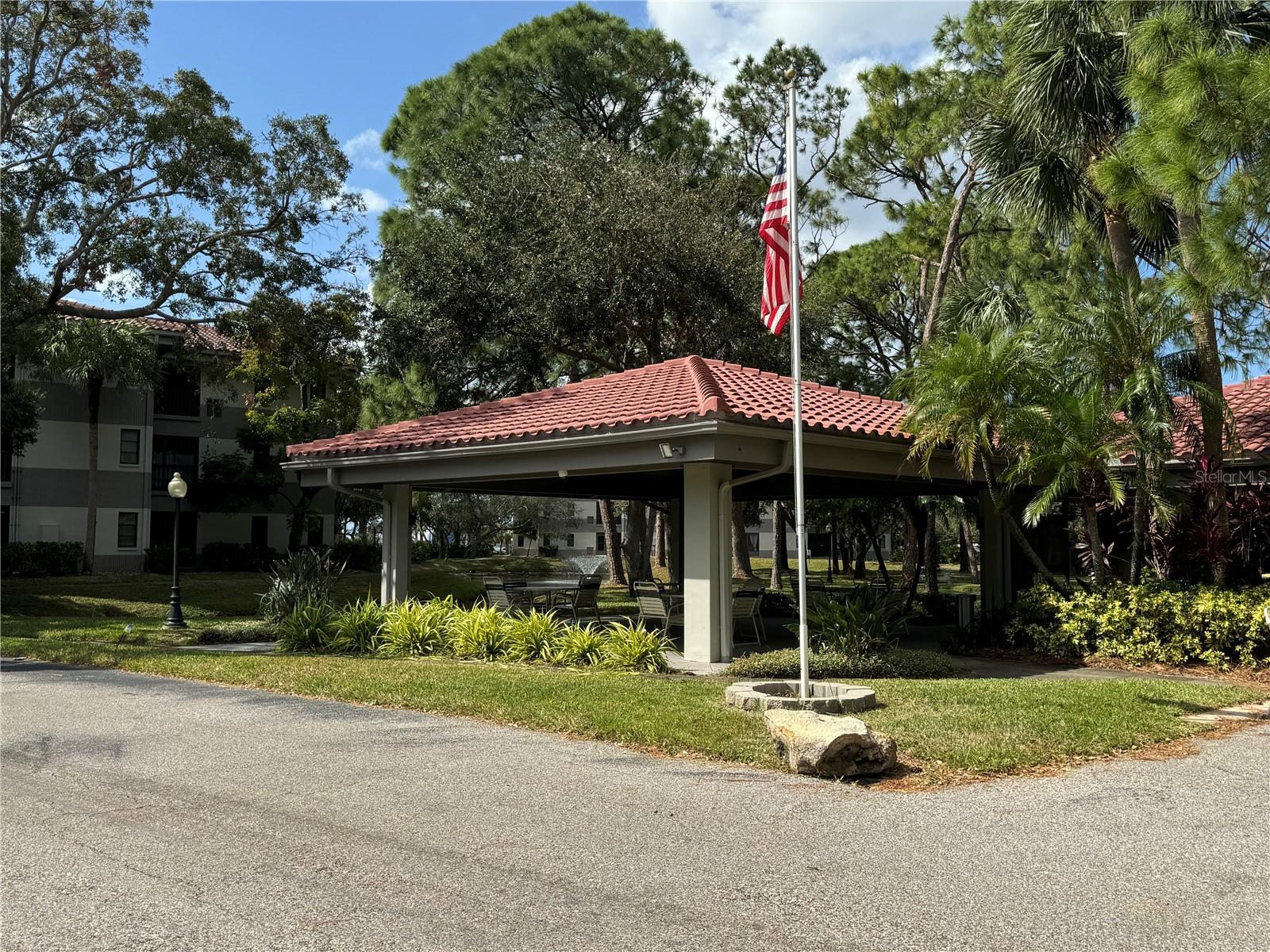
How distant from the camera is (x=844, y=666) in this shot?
11828 millimetres

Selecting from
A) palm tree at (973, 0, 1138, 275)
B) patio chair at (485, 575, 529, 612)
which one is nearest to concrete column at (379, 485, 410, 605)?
patio chair at (485, 575, 529, 612)

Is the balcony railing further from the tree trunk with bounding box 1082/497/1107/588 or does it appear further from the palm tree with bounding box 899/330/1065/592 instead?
the tree trunk with bounding box 1082/497/1107/588

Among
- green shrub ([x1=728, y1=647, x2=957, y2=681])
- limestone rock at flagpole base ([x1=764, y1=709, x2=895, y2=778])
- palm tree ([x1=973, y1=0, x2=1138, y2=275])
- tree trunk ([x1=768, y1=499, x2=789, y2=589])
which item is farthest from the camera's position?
tree trunk ([x1=768, y1=499, x2=789, y2=589])

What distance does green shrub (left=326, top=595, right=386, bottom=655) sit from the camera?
14.9 metres

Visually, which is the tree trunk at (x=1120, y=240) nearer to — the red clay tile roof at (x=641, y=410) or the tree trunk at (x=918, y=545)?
the red clay tile roof at (x=641, y=410)

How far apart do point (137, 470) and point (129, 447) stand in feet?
2.95

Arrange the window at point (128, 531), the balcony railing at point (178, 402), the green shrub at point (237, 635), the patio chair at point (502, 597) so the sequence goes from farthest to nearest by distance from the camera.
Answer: the balcony railing at point (178, 402), the window at point (128, 531), the patio chair at point (502, 597), the green shrub at point (237, 635)

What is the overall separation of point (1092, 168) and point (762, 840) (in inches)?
458

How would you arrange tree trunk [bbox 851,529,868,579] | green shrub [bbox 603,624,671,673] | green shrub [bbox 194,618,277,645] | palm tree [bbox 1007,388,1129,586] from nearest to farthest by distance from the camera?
1. green shrub [bbox 603,624,671,673]
2. palm tree [bbox 1007,388,1129,586]
3. green shrub [bbox 194,618,277,645]
4. tree trunk [bbox 851,529,868,579]

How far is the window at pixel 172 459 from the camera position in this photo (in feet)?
132

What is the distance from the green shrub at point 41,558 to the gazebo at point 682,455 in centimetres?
2055

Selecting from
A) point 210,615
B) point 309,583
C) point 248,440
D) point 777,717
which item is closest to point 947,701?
point 777,717

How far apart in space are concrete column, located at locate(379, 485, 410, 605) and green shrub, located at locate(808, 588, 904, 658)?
691cm

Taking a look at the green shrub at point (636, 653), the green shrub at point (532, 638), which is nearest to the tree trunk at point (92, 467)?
the green shrub at point (532, 638)
